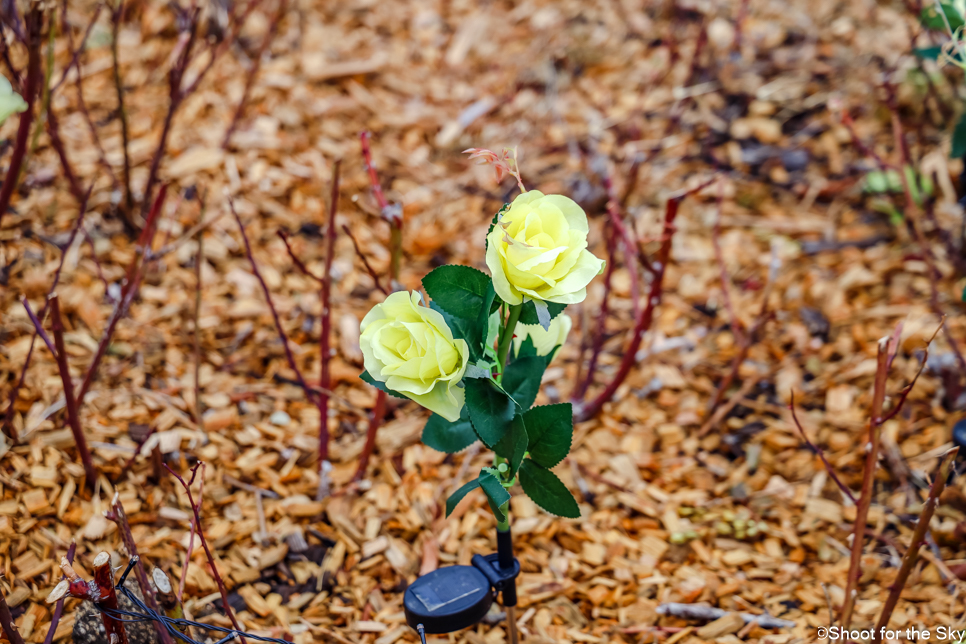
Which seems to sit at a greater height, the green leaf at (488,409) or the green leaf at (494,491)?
the green leaf at (488,409)

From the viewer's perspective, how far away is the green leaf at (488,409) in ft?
3.54

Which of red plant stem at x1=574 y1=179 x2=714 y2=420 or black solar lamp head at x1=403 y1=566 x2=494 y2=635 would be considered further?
red plant stem at x1=574 y1=179 x2=714 y2=420

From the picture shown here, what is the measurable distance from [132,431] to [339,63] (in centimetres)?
179

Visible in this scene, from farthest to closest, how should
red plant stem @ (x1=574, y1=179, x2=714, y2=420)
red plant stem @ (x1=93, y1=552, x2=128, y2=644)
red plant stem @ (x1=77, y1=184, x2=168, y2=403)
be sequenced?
red plant stem @ (x1=574, y1=179, x2=714, y2=420) → red plant stem @ (x1=77, y1=184, x2=168, y2=403) → red plant stem @ (x1=93, y1=552, x2=128, y2=644)

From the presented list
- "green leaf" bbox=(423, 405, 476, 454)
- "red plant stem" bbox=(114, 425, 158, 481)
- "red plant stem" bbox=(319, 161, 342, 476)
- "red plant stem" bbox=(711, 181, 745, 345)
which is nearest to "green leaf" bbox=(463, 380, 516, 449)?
"green leaf" bbox=(423, 405, 476, 454)

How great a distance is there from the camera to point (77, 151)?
2477 millimetres

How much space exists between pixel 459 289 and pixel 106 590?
0.71 m

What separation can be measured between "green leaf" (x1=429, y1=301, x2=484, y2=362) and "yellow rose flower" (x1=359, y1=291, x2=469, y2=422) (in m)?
0.05

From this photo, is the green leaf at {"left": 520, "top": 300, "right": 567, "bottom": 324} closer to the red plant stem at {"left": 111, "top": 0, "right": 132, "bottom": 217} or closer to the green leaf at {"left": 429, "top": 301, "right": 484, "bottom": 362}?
the green leaf at {"left": 429, "top": 301, "right": 484, "bottom": 362}

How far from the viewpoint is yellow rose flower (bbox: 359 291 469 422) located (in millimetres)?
1011

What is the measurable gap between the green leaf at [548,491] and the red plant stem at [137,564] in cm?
64

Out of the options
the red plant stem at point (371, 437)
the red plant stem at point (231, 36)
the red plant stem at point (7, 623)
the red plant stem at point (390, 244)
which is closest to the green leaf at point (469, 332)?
the red plant stem at point (390, 244)

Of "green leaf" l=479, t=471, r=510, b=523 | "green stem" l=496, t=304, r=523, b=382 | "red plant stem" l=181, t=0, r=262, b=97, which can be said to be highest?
"red plant stem" l=181, t=0, r=262, b=97

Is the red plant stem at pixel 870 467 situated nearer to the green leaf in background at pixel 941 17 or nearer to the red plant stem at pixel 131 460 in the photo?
the green leaf in background at pixel 941 17
